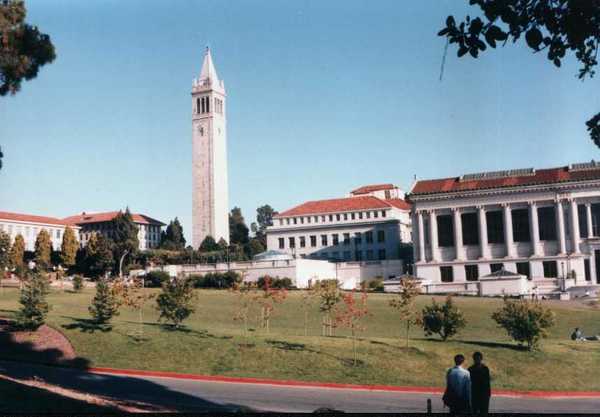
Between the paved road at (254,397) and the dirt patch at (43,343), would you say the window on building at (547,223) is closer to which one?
the paved road at (254,397)

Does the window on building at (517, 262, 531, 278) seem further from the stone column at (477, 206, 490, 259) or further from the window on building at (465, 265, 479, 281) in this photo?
the window on building at (465, 265, 479, 281)

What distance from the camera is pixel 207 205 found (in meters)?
141

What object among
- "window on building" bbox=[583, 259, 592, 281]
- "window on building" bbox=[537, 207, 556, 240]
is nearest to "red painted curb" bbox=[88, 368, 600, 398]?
"window on building" bbox=[583, 259, 592, 281]

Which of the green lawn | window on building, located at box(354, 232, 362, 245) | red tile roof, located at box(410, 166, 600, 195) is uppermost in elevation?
red tile roof, located at box(410, 166, 600, 195)

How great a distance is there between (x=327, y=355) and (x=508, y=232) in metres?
60.2

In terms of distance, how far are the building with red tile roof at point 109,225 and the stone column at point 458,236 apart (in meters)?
87.4

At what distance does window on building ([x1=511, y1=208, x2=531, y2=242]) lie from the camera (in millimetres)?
88750

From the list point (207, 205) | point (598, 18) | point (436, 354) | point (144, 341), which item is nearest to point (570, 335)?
point (436, 354)

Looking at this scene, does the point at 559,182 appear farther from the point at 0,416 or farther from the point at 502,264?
the point at 0,416

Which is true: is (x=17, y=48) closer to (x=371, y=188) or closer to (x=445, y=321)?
(x=445, y=321)

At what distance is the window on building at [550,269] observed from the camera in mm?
84494

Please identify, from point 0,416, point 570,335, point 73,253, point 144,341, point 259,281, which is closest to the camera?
point 0,416

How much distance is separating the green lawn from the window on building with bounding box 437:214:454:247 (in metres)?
46.4

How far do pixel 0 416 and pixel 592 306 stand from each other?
58.5m
